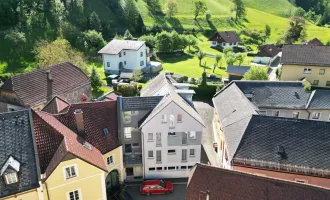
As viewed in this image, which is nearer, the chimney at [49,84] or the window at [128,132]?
the window at [128,132]

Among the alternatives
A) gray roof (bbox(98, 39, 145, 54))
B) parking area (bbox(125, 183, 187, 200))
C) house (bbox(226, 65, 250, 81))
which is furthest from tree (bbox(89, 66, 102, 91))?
parking area (bbox(125, 183, 187, 200))

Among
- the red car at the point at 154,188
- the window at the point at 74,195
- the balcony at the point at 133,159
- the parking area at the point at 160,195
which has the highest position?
the window at the point at 74,195

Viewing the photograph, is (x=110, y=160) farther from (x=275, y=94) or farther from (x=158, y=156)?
(x=275, y=94)

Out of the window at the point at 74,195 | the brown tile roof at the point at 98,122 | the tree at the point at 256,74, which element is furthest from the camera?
the tree at the point at 256,74

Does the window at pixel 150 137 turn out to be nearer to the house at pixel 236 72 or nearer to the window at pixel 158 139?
the window at pixel 158 139

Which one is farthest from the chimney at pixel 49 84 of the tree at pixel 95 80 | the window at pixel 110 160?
the window at pixel 110 160

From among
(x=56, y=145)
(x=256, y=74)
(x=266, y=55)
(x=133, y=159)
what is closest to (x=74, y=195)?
(x=56, y=145)
